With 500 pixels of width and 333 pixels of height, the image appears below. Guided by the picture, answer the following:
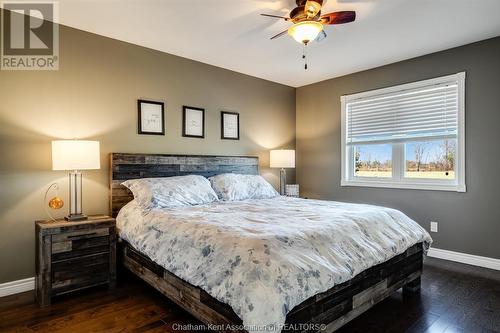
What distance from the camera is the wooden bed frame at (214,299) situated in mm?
1754

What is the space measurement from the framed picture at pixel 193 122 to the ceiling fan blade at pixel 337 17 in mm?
2060

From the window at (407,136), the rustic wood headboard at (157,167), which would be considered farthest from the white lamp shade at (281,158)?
the window at (407,136)

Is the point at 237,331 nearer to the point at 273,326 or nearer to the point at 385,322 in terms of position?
the point at 273,326

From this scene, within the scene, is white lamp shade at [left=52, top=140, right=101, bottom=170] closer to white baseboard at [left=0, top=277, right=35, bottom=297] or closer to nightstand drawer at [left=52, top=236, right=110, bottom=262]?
nightstand drawer at [left=52, top=236, right=110, bottom=262]

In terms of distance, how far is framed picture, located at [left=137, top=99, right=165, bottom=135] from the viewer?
354 cm

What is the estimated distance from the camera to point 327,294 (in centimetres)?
181

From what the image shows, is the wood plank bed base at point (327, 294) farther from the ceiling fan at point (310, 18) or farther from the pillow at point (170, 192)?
the ceiling fan at point (310, 18)

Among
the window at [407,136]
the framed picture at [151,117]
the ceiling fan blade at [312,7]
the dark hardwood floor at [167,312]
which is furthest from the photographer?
the window at [407,136]

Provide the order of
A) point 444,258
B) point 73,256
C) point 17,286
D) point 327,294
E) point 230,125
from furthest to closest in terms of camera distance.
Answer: point 230,125 → point 444,258 → point 17,286 → point 73,256 → point 327,294

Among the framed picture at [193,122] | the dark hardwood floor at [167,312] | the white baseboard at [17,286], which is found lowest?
the dark hardwood floor at [167,312]

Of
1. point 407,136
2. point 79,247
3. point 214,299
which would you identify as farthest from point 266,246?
point 407,136

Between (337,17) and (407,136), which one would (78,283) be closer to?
(337,17)

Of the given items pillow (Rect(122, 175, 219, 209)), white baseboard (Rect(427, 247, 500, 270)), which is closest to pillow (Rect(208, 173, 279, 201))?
pillow (Rect(122, 175, 219, 209))

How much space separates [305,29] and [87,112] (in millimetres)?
2334
